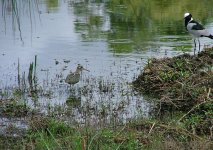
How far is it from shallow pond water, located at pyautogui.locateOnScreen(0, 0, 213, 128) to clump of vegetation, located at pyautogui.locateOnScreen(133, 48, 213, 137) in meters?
0.31

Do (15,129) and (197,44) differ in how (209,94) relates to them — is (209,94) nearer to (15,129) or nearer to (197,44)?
(15,129)

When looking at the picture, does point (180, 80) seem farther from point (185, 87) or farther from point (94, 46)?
point (94, 46)

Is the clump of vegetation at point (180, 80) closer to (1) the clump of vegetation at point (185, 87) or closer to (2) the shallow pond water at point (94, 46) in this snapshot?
(1) the clump of vegetation at point (185, 87)

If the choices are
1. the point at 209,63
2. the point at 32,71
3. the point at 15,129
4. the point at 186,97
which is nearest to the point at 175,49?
the point at 209,63

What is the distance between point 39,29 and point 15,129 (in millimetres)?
8669

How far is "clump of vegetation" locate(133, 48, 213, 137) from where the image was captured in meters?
5.70

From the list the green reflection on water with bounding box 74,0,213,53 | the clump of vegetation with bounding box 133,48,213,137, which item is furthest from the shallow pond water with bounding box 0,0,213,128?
the clump of vegetation with bounding box 133,48,213,137

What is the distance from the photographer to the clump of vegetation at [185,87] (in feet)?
18.7

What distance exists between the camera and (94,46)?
39.1 ft

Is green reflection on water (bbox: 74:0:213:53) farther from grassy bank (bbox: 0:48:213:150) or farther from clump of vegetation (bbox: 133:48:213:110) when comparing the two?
grassy bank (bbox: 0:48:213:150)

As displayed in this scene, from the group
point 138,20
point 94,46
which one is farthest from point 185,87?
point 138,20

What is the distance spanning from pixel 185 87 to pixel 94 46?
5313mm

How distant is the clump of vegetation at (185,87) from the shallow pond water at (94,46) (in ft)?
1.03

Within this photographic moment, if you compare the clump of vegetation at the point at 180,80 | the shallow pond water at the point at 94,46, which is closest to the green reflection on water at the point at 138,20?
the shallow pond water at the point at 94,46
